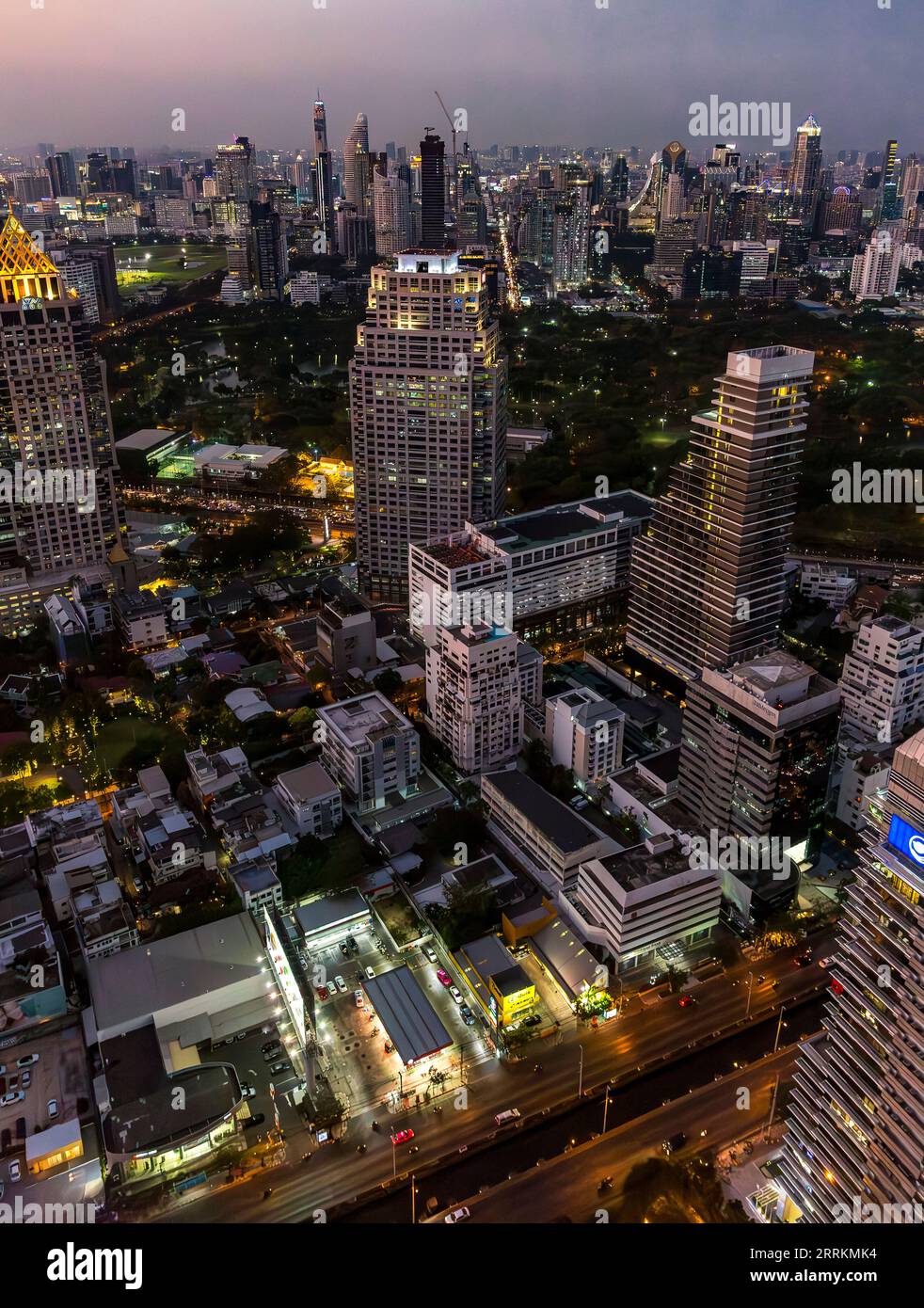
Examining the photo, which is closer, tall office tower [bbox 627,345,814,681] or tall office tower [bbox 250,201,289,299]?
tall office tower [bbox 627,345,814,681]

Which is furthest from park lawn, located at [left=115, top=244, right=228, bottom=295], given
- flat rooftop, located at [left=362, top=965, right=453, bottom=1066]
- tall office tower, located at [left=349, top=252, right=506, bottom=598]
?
flat rooftop, located at [left=362, top=965, right=453, bottom=1066]

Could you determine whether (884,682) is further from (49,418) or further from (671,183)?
(671,183)

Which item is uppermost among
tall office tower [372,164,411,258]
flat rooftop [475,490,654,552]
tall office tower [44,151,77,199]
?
tall office tower [44,151,77,199]

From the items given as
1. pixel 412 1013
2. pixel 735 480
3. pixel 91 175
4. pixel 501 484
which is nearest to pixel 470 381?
pixel 501 484

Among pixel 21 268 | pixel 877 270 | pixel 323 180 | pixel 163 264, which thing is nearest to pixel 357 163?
pixel 323 180

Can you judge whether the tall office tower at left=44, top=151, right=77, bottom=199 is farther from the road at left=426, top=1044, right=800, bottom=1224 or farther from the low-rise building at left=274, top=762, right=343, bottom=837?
the road at left=426, top=1044, right=800, bottom=1224
